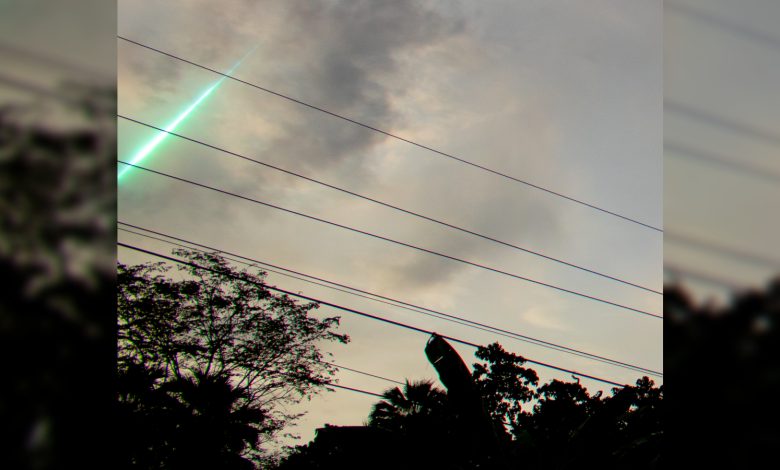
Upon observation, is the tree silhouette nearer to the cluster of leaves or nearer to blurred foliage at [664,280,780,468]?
the cluster of leaves

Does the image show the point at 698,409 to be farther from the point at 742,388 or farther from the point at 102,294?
the point at 102,294

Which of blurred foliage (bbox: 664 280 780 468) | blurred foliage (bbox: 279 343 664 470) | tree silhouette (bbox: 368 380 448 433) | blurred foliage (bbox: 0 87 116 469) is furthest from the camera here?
tree silhouette (bbox: 368 380 448 433)

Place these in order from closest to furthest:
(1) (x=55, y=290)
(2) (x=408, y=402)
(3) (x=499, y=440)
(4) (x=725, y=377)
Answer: (4) (x=725, y=377), (1) (x=55, y=290), (3) (x=499, y=440), (2) (x=408, y=402)

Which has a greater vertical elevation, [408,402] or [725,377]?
[408,402]

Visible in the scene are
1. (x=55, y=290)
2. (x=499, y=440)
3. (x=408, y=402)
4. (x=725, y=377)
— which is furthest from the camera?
(x=408, y=402)

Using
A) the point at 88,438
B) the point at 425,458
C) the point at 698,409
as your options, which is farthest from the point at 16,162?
the point at 425,458

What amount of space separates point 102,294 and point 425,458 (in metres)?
12.1

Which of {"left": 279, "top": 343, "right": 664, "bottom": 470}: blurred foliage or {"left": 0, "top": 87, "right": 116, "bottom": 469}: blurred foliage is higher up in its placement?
{"left": 279, "top": 343, "right": 664, "bottom": 470}: blurred foliage

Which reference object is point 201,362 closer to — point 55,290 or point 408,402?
point 408,402

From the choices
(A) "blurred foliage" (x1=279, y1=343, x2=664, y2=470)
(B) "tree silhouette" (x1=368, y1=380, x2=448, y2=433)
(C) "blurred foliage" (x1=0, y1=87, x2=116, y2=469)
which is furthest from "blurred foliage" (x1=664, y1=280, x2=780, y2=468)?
(B) "tree silhouette" (x1=368, y1=380, x2=448, y2=433)

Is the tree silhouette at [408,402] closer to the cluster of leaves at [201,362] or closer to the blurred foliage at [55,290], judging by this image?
the cluster of leaves at [201,362]

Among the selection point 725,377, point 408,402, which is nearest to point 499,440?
point 408,402

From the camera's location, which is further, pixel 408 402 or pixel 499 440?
pixel 408 402

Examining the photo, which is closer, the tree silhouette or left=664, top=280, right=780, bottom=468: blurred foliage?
left=664, top=280, right=780, bottom=468: blurred foliage
